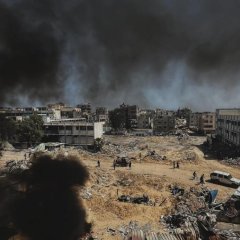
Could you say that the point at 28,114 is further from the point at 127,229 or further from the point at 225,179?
the point at 127,229

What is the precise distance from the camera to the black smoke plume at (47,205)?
22250 millimetres

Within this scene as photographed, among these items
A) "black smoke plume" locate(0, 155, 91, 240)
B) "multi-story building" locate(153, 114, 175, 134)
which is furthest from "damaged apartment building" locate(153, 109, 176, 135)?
"black smoke plume" locate(0, 155, 91, 240)

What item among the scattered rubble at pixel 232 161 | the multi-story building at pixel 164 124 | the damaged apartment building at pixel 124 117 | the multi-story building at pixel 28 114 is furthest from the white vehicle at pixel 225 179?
the damaged apartment building at pixel 124 117

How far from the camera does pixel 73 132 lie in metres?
66.1

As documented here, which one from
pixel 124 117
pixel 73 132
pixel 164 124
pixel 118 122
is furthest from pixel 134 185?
pixel 124 117

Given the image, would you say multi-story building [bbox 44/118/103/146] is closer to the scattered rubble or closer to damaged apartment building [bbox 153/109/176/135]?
the scattered rubble

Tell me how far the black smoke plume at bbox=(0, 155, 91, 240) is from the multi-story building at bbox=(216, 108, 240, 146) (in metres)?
37.3

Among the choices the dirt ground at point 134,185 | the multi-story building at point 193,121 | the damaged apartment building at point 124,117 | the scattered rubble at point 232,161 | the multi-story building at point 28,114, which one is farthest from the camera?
the multi-story building at point 193,121

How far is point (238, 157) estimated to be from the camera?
5303 cm

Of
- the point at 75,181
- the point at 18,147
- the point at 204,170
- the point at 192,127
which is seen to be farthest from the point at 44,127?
the point at 192,127

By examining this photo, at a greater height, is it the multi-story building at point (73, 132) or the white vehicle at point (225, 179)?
the multi-story building at point (73, 132)

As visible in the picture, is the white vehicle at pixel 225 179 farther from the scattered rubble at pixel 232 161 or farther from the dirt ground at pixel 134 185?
the scattered rubble at pixel 232 161

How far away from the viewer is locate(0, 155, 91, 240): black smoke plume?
22250 millimetres

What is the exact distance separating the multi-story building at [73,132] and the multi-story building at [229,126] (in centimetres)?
2418
